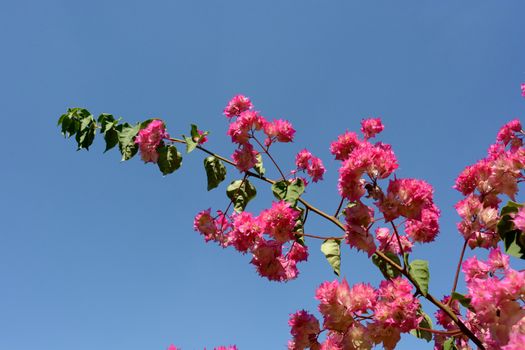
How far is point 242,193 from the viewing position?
3.36 metres

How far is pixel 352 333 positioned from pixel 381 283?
306mm

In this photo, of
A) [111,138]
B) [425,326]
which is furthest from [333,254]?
[111,138]

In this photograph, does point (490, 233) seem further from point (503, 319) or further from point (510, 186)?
point (503, 319)

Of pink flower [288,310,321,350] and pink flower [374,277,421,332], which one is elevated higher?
pink flower [288,310,321,350]

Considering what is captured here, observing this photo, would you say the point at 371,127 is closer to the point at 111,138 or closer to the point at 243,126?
the point at 243,126

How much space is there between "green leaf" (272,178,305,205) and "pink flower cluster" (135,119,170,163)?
1.00 m

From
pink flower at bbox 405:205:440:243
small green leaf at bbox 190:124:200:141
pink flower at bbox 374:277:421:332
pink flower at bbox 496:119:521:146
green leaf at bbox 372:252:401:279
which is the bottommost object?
pink flower at bbox 374:277:421:332

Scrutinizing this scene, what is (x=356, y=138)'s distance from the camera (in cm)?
276

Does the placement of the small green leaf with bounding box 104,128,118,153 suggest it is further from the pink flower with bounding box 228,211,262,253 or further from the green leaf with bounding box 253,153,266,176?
the pink flower with bounding box 228,211,262,253

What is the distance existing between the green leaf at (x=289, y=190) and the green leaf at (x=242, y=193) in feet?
0.98

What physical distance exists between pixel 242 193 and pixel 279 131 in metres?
0.53

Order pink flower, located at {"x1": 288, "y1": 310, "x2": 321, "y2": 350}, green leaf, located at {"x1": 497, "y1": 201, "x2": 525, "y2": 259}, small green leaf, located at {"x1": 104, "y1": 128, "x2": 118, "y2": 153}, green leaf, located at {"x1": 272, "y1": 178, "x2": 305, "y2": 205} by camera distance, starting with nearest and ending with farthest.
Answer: green leaf, located at {"x1": 497, "y1": 201, "x2": 525, "y2": 259}
pink flower, located at {"x1": 288, "y1": 310, "x2": 321, "y2": 350}
green leaf, located at {"x1": 272, "y1": 178, "x2": 305, "y2": 205}
small green leaf, located at {"x1": 104, "y1": 128, "x2": 118, "y2": 153}

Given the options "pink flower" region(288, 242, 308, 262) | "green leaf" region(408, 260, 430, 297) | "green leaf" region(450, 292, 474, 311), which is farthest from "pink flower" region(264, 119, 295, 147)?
"green leaf" region(450, 292, 474, 311)

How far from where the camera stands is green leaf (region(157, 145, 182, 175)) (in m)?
3.48
